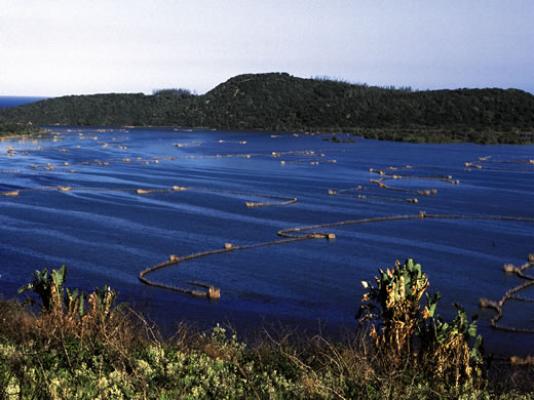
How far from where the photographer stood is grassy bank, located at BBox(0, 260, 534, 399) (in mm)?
12898

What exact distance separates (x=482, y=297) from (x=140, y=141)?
12030cm

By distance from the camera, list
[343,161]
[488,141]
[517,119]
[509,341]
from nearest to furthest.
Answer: [509,341] → [343,161] → [488,141] → [517,119]

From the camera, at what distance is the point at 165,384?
13.4 meters

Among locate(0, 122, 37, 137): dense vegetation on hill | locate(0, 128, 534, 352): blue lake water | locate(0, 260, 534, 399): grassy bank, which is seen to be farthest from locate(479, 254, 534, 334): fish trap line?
locate(0, 122, 37, 137): dense vegetation on hill

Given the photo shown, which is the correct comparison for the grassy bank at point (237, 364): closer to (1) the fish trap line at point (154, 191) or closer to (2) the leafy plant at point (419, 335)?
(2) the leafy plant at point (419, 335)

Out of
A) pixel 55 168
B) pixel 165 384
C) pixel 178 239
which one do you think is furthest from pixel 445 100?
pixel 165 384

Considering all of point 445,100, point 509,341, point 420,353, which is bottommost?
point 509,341

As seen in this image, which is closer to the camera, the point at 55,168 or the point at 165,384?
the point at 165,384

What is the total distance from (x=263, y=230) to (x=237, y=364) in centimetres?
3524

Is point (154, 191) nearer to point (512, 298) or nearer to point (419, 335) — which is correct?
point (512, 298)

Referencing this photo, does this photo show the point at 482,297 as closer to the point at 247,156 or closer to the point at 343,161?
the point at 343,161

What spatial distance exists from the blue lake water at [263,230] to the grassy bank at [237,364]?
7.45m

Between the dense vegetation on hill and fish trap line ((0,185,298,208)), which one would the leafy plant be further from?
the dense vegetation on hill

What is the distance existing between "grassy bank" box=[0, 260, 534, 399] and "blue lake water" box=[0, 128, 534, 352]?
24.5ft
